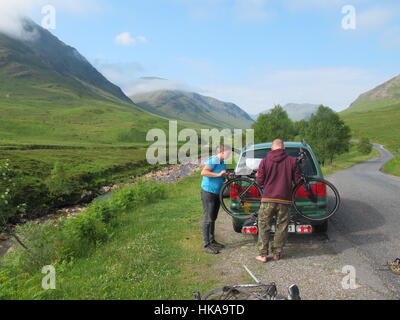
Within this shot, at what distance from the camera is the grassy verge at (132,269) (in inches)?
224

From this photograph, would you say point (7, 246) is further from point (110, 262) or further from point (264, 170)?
point (264, 170)

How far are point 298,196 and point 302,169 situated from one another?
0.76 meters

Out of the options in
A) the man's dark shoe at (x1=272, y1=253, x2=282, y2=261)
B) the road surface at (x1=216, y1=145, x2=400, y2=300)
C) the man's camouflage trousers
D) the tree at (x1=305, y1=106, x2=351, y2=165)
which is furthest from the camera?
the tree at (x1=305, y1=106, x2=351, y2=165)

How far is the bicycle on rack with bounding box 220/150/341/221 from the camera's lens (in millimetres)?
7508

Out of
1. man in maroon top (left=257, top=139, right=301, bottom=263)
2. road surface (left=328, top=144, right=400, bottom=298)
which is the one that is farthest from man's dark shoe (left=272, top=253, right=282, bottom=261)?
road surface (left=328, top=144, right=400, bottom=298)

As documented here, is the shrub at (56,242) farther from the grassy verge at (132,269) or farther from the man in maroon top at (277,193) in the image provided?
the man in maroon top at (277,193)

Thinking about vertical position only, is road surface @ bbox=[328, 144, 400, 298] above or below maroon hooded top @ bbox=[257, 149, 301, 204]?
below

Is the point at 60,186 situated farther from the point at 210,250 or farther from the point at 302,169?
the point at 302,169

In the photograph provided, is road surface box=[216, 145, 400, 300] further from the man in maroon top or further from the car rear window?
the car rear window

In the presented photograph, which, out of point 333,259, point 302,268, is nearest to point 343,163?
point 333,259

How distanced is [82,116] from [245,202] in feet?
556

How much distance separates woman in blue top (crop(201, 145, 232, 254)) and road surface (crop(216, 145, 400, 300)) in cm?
48

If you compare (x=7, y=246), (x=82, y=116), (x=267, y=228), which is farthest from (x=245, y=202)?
(x=82, y=116)

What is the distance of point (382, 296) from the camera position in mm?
4980
